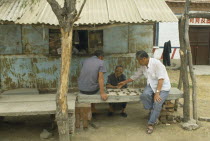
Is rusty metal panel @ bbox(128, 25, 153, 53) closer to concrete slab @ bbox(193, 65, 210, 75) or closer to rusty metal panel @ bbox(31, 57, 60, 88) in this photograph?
rusty metal panel @ bbox(31, 57, 60, 88)

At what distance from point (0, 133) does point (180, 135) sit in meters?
3.66

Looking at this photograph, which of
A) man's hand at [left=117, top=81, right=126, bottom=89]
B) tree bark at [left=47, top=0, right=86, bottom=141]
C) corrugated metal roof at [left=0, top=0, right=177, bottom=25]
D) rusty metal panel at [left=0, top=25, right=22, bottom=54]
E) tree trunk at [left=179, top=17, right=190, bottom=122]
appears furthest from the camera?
rusty metal panel at [left=0, top=25, right=22, bottom=54]

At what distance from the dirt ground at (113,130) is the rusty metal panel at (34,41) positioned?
176 cm

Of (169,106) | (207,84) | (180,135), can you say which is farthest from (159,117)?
(207,84)

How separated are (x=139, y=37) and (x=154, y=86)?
2.12 metres

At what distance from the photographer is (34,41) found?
22.6 ft

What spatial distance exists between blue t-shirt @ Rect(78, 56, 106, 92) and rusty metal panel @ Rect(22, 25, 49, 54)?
1.83 metres

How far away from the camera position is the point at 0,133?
5.38 m

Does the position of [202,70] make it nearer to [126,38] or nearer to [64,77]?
[126,38]

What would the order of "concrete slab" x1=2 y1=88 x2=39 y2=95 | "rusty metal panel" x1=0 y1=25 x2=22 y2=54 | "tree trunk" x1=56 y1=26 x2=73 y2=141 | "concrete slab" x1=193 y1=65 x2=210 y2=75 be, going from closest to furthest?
"tree trunk" x1=56 y1=26 x2=73 y2=141 → "concrete slab" x1=2 y1=88 x2=39 y2=95 → "rusty metal panel" x1=0 y1=25 x2=22 y2=54 → "concrete slab" x1=193 y1=65 x2=210 y2=75

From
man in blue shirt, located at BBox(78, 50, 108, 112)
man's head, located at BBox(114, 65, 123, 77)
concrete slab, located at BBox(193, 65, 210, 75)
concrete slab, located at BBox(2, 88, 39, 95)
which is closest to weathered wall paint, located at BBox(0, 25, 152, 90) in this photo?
concrete slab, located at BBox(2, 88, 39, 95)

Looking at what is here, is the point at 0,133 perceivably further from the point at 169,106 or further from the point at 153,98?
the point at 169,106

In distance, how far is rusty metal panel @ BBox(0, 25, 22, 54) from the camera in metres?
6.77

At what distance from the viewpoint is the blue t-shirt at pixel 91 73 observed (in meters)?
5.50
